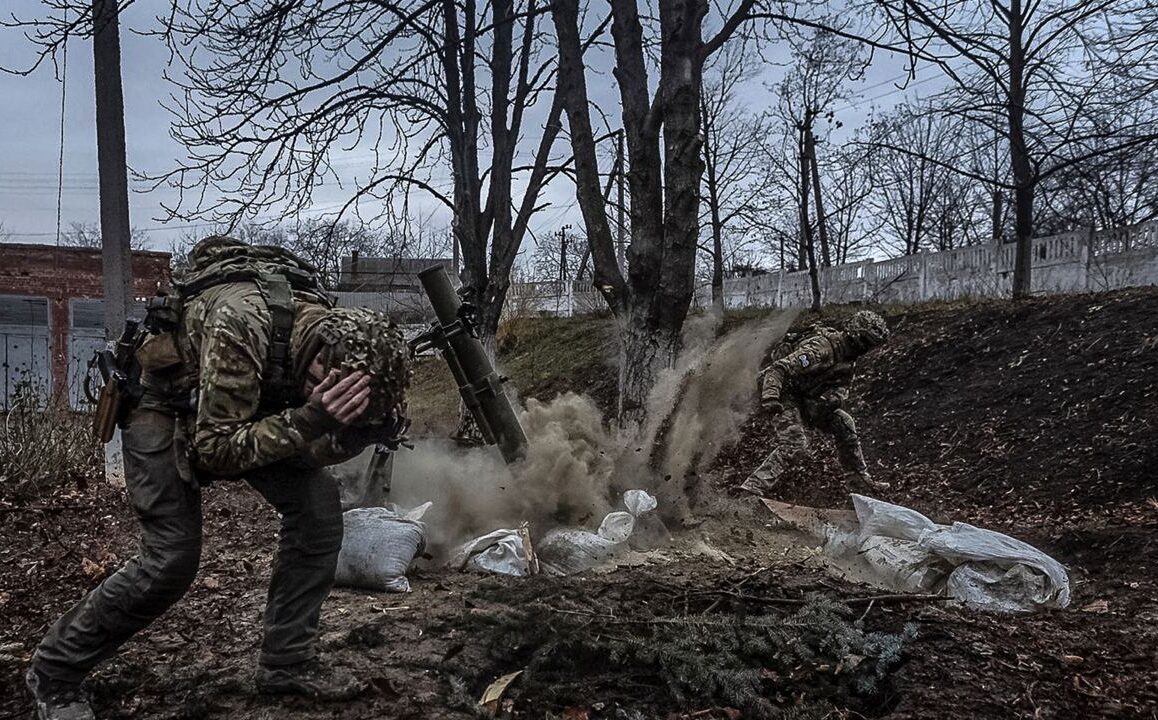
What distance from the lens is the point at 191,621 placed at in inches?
153

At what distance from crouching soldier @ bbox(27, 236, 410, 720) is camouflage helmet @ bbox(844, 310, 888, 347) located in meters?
5.33

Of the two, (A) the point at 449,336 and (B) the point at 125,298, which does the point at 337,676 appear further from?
(B) the point at 125,298

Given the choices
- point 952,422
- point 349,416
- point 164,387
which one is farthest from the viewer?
point 952,422

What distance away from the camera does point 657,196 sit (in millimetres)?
6555

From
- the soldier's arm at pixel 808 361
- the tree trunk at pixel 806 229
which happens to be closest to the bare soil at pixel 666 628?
the soldier's arm at pixel 808 361

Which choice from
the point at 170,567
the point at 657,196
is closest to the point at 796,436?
the point at 657,196

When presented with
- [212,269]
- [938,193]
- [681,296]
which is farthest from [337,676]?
[938,193]

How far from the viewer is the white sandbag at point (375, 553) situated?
14.0 feet

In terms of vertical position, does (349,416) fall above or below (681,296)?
below

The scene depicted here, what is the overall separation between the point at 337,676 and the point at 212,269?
1.47 m

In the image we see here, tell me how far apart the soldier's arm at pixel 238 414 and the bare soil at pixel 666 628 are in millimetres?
967

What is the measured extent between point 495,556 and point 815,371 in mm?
3625

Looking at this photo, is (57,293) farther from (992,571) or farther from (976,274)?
(992,571)

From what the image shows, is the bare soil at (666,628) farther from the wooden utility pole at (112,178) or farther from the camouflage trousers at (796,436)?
the wooden utility pole at (112,178)
